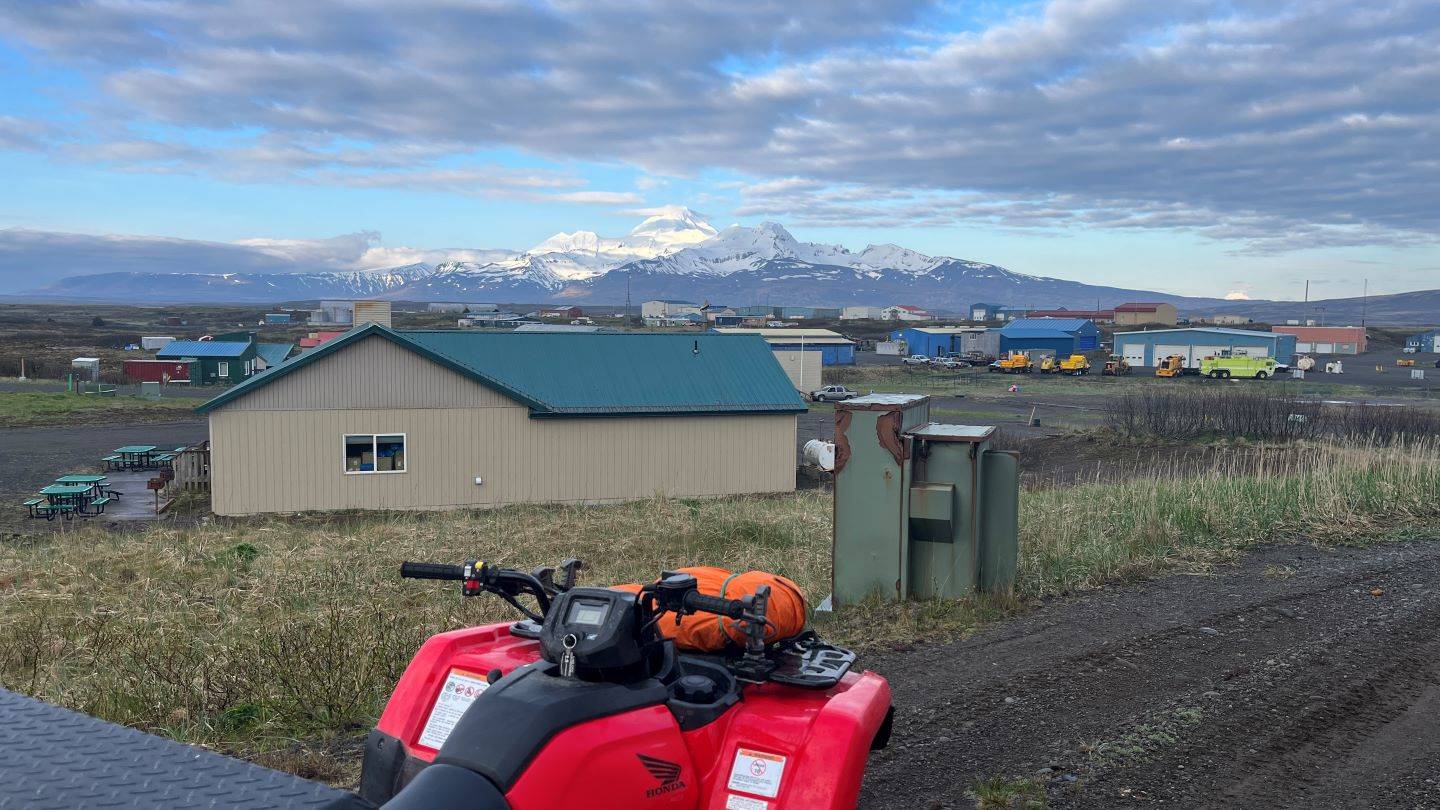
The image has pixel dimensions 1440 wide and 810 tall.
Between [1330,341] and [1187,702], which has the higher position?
[1330,341]

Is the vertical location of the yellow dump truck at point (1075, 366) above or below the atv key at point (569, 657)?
below

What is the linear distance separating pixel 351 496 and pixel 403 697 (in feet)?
63.8

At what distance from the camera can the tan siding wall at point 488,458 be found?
20.8m

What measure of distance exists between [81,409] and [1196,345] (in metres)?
70.0

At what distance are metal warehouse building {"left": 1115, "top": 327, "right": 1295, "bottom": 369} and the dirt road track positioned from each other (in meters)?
70.6

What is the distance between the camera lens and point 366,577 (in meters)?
10.1

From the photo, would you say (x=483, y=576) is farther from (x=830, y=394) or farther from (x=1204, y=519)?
(x=830, y=394)

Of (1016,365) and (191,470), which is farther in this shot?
(1016,365)

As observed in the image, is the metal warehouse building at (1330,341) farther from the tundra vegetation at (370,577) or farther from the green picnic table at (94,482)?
the green picnic table at (94,482)

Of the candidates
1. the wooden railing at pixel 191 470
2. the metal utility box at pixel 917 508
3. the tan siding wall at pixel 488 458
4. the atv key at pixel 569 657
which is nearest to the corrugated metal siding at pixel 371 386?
the tan siding wall at pixel 488 458

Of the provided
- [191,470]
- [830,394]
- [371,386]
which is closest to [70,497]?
[191,470]

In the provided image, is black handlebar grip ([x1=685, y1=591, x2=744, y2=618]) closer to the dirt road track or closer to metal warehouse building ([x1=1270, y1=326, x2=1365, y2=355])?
the dirt road track

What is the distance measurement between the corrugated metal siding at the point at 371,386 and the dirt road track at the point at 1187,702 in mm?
16463

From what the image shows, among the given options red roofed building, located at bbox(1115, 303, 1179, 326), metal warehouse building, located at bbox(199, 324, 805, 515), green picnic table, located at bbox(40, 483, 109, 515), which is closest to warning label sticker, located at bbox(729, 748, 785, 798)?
metal warehouse building, located at bbox(199, 324, 805, 515)
